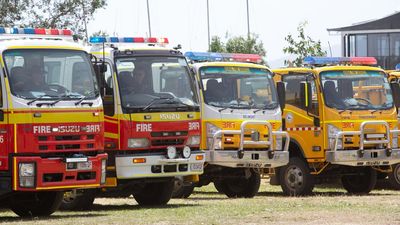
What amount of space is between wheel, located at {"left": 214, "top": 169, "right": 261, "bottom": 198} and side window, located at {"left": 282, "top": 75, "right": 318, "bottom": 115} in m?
1.95

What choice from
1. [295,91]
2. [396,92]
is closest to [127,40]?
[295,91]

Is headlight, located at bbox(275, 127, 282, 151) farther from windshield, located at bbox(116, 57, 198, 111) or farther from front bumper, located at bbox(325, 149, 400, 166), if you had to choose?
windshield, located at bbox(116, 57, 198, 111)

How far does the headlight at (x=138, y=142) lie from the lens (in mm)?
19516

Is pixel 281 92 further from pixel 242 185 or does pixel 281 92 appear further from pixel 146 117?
pixel 146 117

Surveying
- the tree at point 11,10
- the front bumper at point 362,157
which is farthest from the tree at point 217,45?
the front bumper at point 362,157

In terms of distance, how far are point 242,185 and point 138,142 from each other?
460 centimetres

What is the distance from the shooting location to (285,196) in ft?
78.7

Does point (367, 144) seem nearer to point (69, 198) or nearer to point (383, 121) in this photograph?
point (383, 121)

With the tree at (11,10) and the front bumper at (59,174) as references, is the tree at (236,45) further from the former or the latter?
the front bumper at (59,174)

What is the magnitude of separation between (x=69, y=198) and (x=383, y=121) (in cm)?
746

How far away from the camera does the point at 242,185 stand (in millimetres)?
23609

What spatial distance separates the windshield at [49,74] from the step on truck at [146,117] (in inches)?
47.1

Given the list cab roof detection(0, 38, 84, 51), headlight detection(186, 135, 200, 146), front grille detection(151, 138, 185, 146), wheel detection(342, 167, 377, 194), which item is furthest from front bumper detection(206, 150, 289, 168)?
cab roof detection(0, 38, 84, 51)

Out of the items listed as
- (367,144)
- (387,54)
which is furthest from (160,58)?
(387,54)
